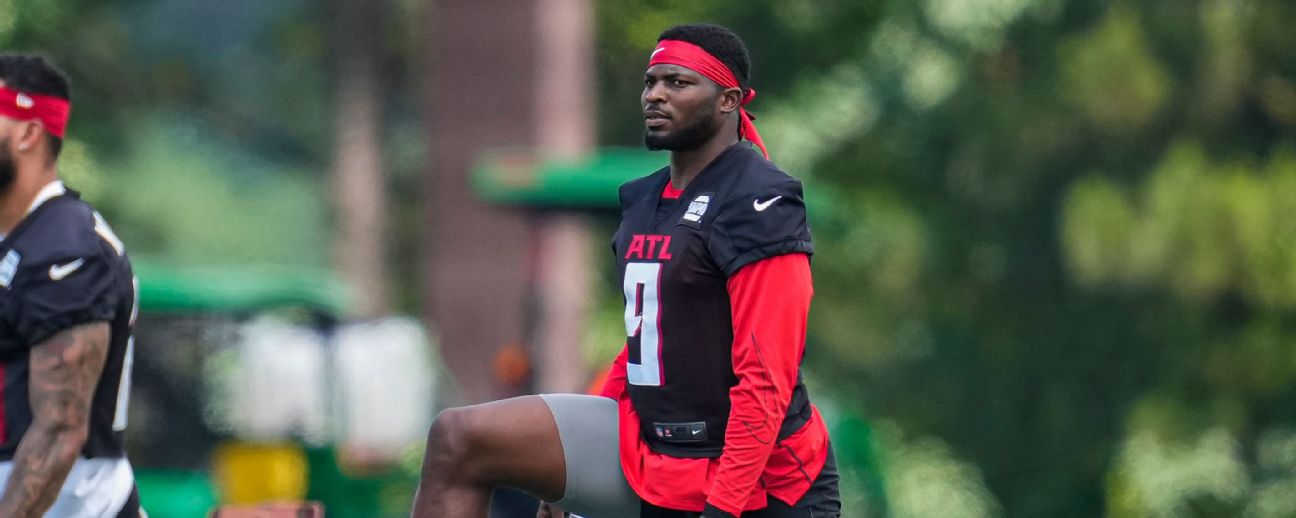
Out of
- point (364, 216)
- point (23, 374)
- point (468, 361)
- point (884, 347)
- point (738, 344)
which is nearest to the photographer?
point (738, 344)

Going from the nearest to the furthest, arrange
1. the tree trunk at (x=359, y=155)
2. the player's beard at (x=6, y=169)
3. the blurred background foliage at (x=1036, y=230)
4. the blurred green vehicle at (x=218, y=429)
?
the player's beard at (x=6, y=169), the blurred green vehicle at (x=218, y=429), the blurred background foliage at (x=1036, y=230), the tree trunk at (x=359, y=155)

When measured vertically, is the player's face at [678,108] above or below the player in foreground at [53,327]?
above

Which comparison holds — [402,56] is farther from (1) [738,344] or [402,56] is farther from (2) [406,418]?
(1) [738,344]

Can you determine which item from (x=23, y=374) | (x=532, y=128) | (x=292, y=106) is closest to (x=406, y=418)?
(x=532, y=128)

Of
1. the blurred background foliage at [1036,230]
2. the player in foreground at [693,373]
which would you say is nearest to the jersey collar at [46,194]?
the player in foreground at [693,373]

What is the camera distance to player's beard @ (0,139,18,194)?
5629 mm

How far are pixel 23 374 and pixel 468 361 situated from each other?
10.7 meters

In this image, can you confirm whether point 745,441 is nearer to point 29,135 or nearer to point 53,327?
point 53,327

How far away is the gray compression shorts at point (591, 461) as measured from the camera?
5355 mm

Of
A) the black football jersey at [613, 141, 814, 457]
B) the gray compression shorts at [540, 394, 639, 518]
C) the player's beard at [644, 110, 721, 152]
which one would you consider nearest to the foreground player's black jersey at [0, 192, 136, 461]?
the gray compression shorts at [540, 394, 639, 518]

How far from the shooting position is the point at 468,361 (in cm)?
1620

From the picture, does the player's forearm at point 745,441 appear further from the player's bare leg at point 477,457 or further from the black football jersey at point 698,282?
the player's bare leg at point 477,457

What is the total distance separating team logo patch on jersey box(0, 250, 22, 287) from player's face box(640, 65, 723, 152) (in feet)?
5.55

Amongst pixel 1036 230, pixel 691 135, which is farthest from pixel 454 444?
pixel 1036 230
